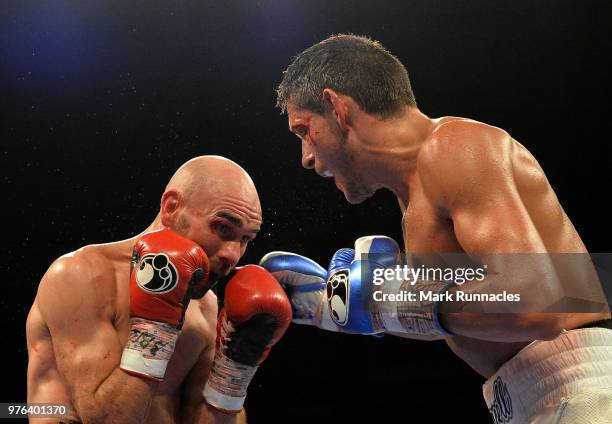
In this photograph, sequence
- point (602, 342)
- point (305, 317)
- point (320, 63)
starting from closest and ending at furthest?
1. point (602, 342)
2. point (320, 63)
3. point (305, 317)

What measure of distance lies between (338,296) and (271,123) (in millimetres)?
2783

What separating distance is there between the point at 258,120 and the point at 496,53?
5.90 ft

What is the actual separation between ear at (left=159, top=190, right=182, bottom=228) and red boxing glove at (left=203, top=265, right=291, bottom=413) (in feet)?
1.00

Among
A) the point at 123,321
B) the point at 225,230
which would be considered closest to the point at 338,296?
the point at 225,230

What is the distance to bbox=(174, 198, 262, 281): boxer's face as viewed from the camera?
7.32ft

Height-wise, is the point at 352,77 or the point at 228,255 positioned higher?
the point at 352,77

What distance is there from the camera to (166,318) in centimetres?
198

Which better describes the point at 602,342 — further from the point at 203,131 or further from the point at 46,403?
the point at 203,131

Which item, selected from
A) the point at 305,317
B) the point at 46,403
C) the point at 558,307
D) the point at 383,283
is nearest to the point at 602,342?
the point at 558,307

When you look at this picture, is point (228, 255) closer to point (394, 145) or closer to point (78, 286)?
point (78, 286)

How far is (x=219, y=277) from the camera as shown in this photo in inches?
89.5

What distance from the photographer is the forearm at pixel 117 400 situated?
1897mm

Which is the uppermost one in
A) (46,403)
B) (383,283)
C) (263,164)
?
(263,164)

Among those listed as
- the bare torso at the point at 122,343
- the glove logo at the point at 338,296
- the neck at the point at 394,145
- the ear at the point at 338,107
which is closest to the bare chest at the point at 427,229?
the neck at the point at 394,145
